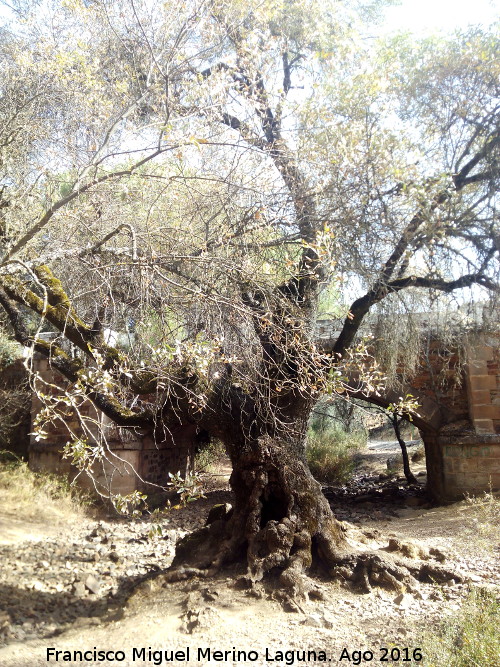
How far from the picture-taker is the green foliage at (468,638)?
3.35 m

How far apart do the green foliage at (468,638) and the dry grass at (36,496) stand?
6.13 m

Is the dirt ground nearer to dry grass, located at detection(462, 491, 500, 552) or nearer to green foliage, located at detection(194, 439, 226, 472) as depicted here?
dry grass, located at detection(462, 491, 500, 552)

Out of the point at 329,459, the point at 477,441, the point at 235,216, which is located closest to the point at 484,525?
the point at 477,441

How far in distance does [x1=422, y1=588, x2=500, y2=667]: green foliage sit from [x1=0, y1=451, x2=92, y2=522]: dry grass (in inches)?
242

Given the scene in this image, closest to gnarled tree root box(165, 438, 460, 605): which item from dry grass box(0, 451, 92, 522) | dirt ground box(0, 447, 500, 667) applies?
dirt ground box(0, 447, 500, 667)

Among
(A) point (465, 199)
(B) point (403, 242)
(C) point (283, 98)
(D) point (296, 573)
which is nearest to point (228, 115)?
(C) point (283, 98)

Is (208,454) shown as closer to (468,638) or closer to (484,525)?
(484,525)

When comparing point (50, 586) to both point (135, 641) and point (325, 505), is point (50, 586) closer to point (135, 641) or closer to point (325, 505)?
point (135, 641)

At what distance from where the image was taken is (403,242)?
6082 millimetres

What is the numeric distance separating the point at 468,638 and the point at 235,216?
3.83 meters

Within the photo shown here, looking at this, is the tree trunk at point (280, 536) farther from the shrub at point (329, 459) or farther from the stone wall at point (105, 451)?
the shrub at point (329, 459)

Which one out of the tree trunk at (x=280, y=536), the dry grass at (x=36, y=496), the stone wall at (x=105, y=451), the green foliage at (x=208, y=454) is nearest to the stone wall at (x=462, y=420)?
the stone wall at (x=105, y=451)

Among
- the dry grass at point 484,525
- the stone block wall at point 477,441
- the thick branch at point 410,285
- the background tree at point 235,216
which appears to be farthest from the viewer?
the stone block wall at point 477,441

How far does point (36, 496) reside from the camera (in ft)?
28.9
